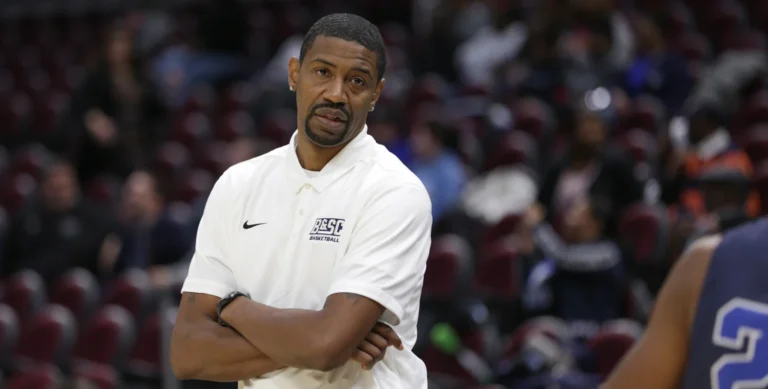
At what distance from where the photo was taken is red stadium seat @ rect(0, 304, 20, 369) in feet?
26.2

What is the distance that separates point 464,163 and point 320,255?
246 inches

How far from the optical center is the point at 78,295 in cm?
823

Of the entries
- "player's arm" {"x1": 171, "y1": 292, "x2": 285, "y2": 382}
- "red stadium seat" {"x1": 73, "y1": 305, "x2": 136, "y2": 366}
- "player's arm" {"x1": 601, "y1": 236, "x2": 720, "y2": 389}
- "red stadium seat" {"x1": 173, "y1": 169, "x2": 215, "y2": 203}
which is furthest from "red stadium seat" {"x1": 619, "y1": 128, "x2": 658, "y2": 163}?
"player's arm" {"x1": 601, "y1": 236, "x2": 720, "y2": 389}

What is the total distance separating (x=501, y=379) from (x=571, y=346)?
0.41 meters

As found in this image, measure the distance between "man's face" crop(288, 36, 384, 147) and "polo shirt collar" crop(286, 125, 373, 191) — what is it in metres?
0.03

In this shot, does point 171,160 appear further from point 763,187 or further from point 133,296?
point 763,187

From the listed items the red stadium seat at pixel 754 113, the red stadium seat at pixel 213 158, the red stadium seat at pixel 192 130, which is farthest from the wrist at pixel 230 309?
the red stadium seat at pixel 192 130

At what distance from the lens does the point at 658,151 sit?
8.39m

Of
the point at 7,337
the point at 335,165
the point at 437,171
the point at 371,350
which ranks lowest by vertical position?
the point at 7,337

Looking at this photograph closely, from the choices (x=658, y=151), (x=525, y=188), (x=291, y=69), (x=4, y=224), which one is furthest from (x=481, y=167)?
(x=291, y=69)

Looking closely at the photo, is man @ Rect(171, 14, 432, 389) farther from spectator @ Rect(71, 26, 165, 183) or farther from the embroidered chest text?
spectator @ Rect(71, 26, 165, 183)

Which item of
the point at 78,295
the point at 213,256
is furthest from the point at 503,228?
the point at 213,256

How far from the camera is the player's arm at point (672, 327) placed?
6.93 feet

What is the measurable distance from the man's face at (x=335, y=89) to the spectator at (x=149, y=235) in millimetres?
5310
